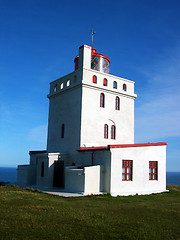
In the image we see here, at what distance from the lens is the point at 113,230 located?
9078 mm

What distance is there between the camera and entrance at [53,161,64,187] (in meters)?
23.7

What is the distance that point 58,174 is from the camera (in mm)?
23953

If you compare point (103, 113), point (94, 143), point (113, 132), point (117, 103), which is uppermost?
point (117, 103)

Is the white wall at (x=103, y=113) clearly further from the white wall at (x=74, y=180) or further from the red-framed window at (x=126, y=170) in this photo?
the red-framed window at (x=126, y=170)

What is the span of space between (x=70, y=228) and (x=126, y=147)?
1235 cm

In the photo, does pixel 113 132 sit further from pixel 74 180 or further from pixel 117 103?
pixel 74 180

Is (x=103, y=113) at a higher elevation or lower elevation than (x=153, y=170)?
higher

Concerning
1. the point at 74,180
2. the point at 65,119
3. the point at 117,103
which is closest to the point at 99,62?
the point at 117,103

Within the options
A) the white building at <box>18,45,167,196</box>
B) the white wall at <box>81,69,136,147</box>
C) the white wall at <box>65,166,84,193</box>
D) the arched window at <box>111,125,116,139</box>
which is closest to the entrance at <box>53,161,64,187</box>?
the white building at <box>18,45,167,196</box>

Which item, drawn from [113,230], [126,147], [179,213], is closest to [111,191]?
[126,147]

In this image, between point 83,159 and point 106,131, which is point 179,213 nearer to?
point 83,159

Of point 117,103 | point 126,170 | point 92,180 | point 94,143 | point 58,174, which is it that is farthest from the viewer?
point 117,103

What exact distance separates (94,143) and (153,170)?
5554 mm

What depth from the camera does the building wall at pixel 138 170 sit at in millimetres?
20141
